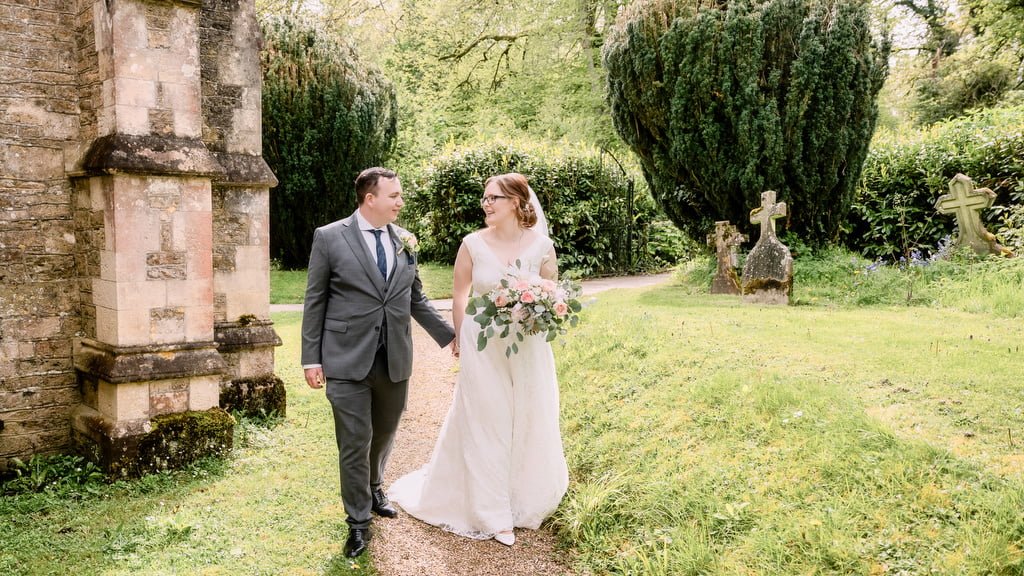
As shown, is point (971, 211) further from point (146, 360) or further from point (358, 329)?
point (146, 360)

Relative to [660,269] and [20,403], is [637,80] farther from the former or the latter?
[20,403]

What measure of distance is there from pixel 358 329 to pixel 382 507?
48.7 inches

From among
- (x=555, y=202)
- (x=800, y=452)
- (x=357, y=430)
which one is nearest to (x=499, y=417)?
(x=357, y=430)

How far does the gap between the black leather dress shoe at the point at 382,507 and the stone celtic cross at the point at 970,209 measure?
9.32m

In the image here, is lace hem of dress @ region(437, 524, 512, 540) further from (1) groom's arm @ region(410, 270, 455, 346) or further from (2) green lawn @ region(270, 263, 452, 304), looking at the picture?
(2) green lawn @ region(270, 263, 452, 304)

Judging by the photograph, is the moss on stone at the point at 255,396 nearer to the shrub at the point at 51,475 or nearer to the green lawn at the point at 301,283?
the shrub at the point at 51,475

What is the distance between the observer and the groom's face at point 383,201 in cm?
389

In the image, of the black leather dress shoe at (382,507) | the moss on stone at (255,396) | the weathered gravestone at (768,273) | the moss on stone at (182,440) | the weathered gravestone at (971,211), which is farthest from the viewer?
the weathered gravestone at (971,211)

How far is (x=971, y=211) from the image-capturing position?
10086mm

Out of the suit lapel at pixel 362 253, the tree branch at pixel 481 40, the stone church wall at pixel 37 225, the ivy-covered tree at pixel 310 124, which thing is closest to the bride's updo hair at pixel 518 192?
the suit lapel at pixel 362 253

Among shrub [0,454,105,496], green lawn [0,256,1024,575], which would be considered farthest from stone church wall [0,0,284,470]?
green lawn [0,256,1024,575]

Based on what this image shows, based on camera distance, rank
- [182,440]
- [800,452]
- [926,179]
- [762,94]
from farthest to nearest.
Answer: [926,179], [762,94], [182,440], [800,452]

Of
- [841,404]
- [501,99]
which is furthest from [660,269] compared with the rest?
[841,404]

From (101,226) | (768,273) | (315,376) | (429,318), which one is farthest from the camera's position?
(768,273)
